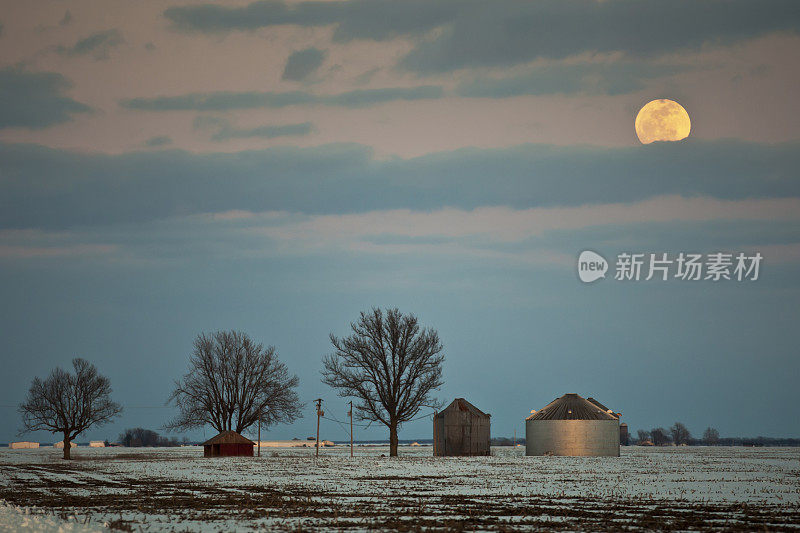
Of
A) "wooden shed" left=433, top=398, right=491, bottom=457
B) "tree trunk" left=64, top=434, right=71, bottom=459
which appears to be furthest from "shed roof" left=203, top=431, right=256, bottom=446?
"wooden shed" left=433, top=398, right=491, bottom=457

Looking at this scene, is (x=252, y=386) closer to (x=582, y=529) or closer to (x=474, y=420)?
(x=474, y=420)

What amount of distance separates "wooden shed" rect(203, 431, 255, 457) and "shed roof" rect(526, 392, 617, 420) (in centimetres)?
3185

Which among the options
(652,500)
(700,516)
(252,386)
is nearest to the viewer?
(700,516)

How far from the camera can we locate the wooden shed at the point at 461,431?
85.1 m

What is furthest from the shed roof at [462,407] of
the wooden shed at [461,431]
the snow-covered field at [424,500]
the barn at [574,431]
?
the snow-covered field at [424,500]

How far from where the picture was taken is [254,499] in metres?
30.5

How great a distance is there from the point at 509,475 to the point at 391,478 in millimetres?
7325

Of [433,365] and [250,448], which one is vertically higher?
[433,365]

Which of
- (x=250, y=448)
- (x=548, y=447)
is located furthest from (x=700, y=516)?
(x=250, y=448)

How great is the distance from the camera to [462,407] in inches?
3413

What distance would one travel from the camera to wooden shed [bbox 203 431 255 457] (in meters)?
88.1

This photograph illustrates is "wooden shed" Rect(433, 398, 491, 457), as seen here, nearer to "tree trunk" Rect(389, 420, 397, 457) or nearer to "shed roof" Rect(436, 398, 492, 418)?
"shed roof" Rect(436, 398, 492, 418)

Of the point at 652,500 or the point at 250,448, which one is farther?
the point at 250,448

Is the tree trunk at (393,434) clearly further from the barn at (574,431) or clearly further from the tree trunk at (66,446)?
the tree trunk at (66,446)
